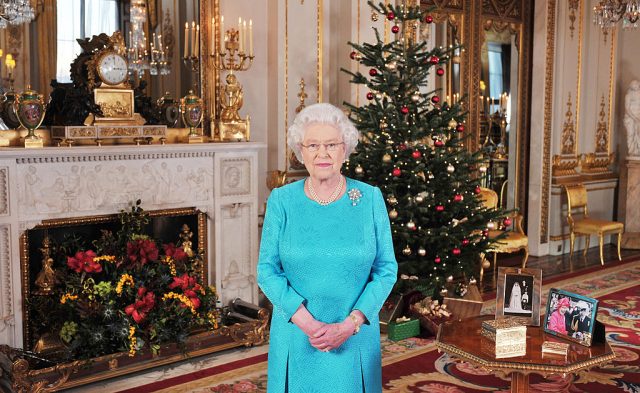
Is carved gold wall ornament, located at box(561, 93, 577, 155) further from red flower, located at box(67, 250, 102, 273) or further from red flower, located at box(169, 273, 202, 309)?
red flower, located at box(67, 250, 102, 273)

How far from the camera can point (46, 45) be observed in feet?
16.9

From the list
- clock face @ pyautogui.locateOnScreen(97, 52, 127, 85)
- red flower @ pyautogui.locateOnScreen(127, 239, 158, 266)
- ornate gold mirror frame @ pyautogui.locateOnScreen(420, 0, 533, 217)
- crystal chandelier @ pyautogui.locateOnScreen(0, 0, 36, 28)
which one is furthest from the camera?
ornate gold mirror frame @ pyautogui.locateOnScreen(420, 0, 533, 217)

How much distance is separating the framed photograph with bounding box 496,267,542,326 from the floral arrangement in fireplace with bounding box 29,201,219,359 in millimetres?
2234

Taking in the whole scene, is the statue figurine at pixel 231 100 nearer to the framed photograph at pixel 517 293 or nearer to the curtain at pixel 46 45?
the curtain at pixel 46 45

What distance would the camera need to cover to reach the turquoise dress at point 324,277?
2797 mm

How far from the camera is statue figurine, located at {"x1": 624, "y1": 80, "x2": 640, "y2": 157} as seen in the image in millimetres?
9484

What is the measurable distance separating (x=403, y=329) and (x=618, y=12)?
396 cm

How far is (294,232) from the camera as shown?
9.23 feet

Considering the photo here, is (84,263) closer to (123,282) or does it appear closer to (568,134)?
(123,282)

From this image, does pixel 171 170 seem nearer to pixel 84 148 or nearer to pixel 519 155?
pixel 84 148

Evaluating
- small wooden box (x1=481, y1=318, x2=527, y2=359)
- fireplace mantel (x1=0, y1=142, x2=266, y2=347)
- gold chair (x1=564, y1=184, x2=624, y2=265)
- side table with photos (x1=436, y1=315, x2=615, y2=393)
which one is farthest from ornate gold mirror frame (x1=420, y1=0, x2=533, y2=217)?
small wooden box (x1=481, y1=318, x2=527, y2=359)

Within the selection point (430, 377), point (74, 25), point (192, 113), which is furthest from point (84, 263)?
point (430, 377)

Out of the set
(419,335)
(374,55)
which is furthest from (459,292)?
(374,55)

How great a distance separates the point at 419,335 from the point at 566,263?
3.56 metres
